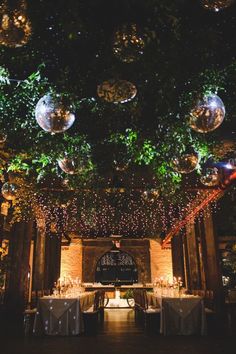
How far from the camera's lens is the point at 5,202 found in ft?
22.0

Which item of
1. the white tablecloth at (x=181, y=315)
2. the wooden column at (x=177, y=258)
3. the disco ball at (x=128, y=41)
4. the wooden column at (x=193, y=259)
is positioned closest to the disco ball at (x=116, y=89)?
the disco ball at (x=128, y=41)

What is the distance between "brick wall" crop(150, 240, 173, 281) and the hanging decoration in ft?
52.6

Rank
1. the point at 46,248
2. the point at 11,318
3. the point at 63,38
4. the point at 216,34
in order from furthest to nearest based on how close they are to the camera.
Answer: the point at 46,248
the point at 11,318
the point at 63,38
the point at 216,34

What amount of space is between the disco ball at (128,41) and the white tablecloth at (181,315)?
547 centimetres

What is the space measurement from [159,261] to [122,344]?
11571 mm

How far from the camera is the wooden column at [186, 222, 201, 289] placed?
36.9ft

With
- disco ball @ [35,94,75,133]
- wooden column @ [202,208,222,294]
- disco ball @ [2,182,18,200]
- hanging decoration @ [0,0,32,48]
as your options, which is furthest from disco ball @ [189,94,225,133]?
wooden column @ [202,208,222,294]

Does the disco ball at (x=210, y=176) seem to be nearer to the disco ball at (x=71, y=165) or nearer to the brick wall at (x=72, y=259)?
the disco ball at (x=71, y=165)

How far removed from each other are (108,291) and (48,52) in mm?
15142

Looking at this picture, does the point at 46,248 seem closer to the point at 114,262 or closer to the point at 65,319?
the point at 65,319

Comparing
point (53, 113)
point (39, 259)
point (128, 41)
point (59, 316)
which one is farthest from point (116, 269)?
point (128, 41)

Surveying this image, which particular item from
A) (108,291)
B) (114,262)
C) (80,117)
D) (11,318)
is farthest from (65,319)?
(114,262)

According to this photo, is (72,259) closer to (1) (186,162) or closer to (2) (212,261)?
(2) (212,261)

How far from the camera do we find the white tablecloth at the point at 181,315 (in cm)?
652
